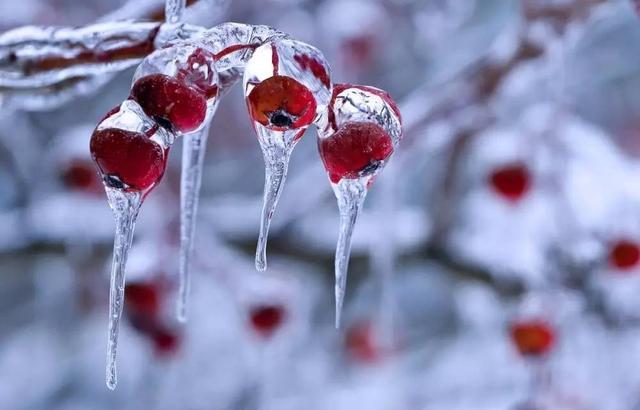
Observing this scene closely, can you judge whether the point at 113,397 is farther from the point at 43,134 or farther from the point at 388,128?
the point at 388,128

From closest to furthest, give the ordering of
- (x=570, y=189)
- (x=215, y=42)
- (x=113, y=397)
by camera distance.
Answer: (x=215, y=42), (x=570, y=189), (x=113, y=397)

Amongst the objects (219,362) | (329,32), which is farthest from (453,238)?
(219,362)

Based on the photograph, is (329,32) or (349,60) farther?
(329,32)

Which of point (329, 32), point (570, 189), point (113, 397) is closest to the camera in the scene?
point (570, 189)

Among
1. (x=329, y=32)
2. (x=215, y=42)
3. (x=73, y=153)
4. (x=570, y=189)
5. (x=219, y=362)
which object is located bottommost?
(x=219, y=362)

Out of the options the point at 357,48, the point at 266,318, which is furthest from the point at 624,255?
A: the point at 357,48

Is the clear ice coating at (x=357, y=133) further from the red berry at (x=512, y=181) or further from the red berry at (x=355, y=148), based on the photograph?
the red berry at (x=512, y=181)

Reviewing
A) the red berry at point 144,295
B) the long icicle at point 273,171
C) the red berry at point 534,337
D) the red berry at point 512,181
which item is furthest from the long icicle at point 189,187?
the red berry at point 512,181
